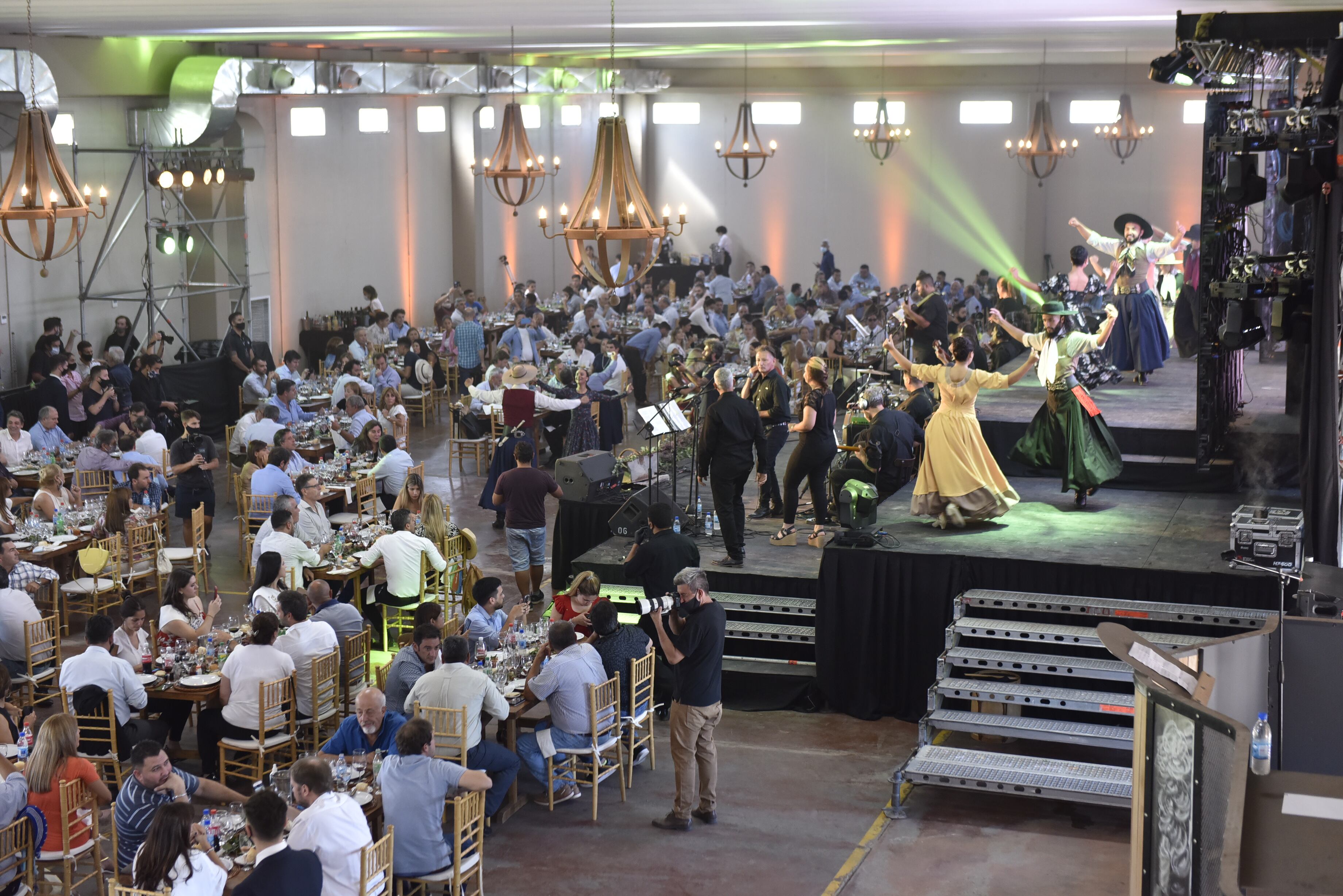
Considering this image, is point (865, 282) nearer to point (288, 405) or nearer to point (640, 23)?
point (288, 405)

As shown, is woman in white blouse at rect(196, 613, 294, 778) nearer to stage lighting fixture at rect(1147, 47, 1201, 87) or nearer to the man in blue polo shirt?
the man in blue polo shirt

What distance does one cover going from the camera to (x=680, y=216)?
9.03 m

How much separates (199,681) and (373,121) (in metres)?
12.7

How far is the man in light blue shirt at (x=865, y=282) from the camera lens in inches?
843

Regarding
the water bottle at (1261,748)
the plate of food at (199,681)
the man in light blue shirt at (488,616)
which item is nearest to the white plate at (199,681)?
the plate of food at (199,681)

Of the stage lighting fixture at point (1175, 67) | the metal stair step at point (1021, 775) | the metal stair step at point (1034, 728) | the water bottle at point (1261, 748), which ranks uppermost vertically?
the stage lighting fixture at point (1175, 67)

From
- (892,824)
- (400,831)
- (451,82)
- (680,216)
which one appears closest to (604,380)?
(680,216)

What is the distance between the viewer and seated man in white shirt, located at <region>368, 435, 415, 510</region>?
10.6m

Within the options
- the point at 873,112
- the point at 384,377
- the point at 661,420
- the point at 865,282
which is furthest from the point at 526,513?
the point at 873,112

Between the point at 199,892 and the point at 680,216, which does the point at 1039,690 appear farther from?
the point at 199,892

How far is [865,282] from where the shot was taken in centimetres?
2152

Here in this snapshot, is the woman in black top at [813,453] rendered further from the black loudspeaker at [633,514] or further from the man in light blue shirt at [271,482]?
the man in light blue shirt at [271,482]

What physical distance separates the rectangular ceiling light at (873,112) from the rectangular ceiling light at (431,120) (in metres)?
6.60

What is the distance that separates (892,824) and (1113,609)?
179 centimetres
